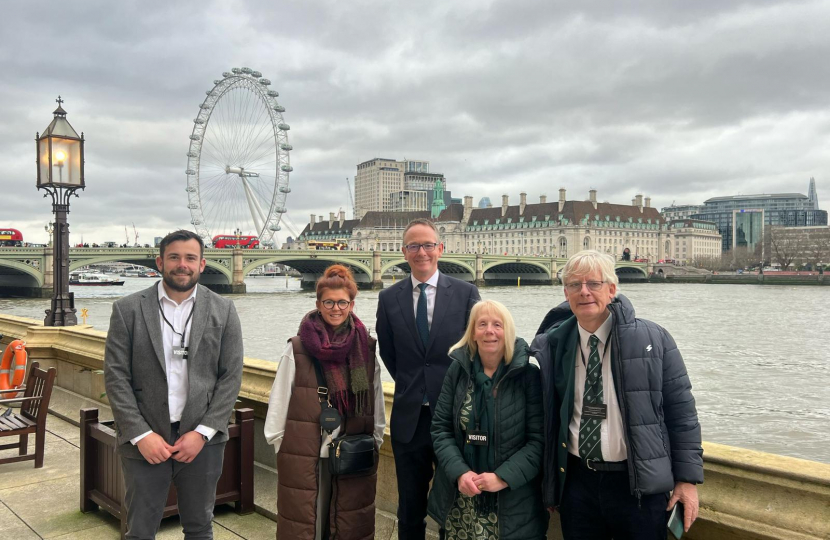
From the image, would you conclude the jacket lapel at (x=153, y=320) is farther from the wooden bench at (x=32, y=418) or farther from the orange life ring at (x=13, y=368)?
the orange life ring at (x=13, y=368)

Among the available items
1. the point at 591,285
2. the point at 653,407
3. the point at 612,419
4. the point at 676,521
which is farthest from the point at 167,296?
the point at 676,521

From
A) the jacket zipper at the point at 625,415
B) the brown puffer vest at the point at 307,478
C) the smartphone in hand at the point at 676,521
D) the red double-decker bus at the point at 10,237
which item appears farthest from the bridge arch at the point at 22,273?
the smartphone in hand at the point at 676,521

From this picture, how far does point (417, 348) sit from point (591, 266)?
1.00 metres

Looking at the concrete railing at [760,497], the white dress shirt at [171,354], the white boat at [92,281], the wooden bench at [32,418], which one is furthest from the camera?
the white boat at [92,281]

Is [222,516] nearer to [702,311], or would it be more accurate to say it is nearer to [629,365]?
[629,365]

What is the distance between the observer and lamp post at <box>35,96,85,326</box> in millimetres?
8102

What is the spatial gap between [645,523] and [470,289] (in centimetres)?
138

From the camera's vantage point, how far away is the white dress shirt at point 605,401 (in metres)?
2.58

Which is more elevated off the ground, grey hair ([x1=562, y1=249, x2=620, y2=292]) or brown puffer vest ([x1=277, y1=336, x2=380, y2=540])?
grey hair ([x1=562, y1=249, x2=620, y2=292])

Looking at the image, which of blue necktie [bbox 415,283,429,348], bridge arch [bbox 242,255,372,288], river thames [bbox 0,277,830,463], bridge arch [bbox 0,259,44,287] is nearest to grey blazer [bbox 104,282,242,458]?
blue necktie [bbox 415,283,429,348]

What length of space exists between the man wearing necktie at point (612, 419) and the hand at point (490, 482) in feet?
0.60

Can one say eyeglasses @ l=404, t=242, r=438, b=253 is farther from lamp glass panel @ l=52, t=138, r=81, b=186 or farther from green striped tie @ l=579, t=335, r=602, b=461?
lamp glass panel @ l=52, t=138, r=81, b=186

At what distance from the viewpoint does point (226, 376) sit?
317cm

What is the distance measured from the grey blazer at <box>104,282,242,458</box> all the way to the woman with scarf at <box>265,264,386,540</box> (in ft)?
0.84
